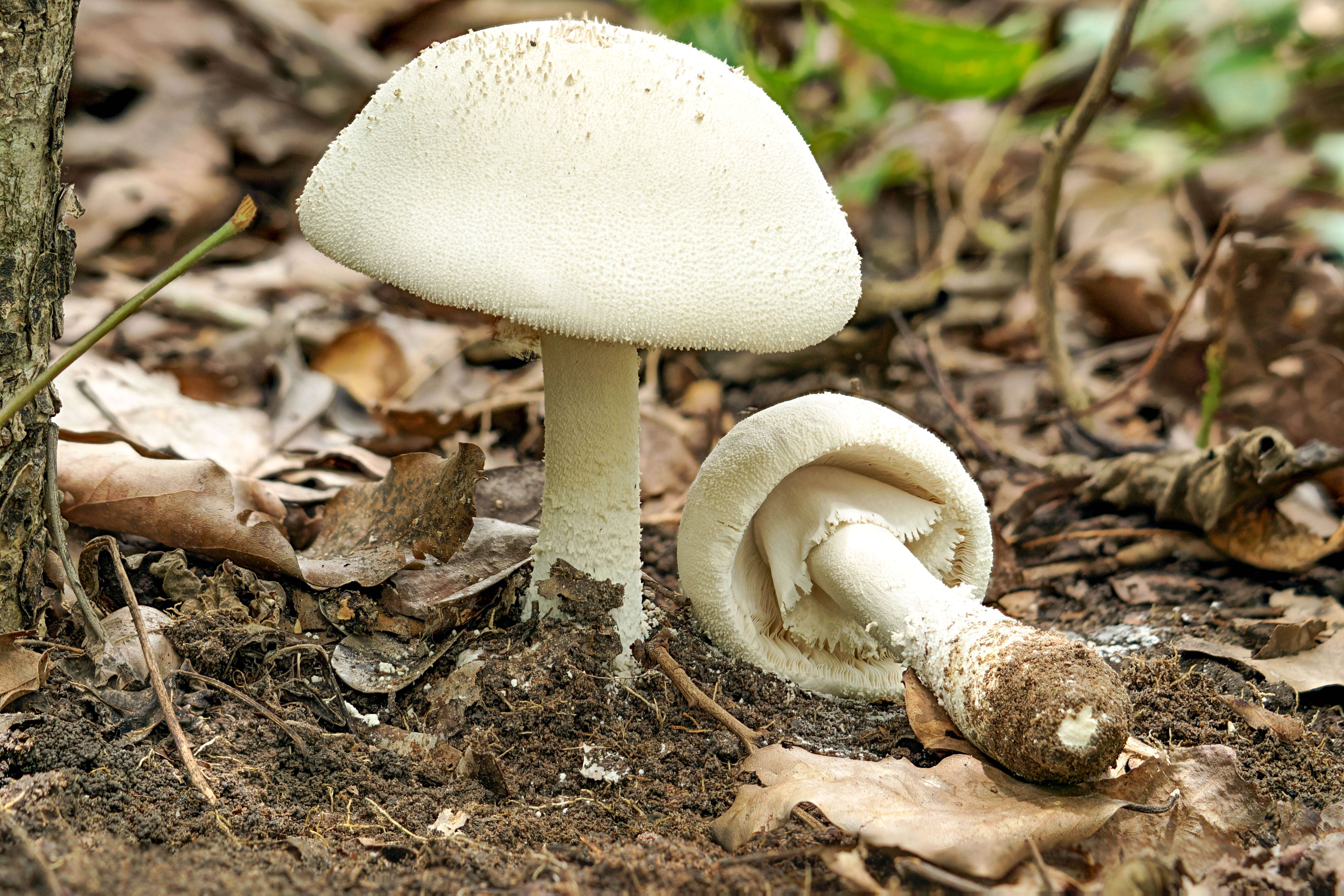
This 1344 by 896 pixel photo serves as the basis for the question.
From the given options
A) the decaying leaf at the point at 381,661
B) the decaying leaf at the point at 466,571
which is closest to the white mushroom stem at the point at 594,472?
the decaying leaf at the point at 466,571

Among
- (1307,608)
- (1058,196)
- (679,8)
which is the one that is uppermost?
(679,8)

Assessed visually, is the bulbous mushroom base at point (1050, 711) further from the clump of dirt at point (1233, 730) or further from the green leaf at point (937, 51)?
the green leaf at point (937, 51)

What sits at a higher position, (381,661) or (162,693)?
(162,693)

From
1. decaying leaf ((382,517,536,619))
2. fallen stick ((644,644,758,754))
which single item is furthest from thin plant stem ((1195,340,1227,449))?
decaying leaf ((382,517,536,619))

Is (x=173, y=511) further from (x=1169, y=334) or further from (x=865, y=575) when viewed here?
(x=1169, y=334)

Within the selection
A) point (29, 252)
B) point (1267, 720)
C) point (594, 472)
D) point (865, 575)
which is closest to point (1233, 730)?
point (1267, 720)
